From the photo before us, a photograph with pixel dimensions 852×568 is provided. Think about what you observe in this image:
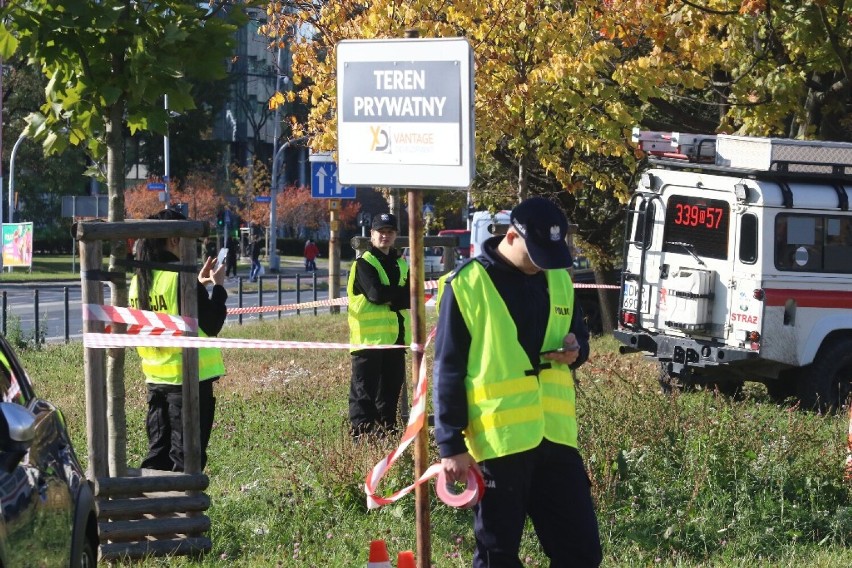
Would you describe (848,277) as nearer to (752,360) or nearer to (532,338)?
(752,360)

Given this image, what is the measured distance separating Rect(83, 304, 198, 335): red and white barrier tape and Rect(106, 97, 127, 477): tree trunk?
6.8 inches

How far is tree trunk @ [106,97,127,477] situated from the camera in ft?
23.2

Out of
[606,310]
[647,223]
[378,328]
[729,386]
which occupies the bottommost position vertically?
[729,386]

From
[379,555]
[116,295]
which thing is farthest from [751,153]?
[379,555]

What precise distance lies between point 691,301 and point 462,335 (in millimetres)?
9248

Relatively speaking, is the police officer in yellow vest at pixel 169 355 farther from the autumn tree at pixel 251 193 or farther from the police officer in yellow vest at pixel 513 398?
the autumn tree at pixel 251 193

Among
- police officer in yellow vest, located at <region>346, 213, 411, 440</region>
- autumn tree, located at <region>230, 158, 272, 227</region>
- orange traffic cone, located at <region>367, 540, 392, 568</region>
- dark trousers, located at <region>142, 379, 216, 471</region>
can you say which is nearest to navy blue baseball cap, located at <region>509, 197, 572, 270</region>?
orange traffic cone, located at <region>367, 540, 392, 568</region>

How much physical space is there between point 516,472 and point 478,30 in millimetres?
11387

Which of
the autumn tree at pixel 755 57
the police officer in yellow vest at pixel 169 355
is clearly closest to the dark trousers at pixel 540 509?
the police officer in yellow vest at pixel 169 355

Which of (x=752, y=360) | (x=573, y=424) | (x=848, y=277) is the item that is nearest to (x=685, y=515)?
(x=573, y=424)

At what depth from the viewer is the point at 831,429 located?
10.1 meters

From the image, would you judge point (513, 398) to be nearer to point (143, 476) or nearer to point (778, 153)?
point (143, 476)

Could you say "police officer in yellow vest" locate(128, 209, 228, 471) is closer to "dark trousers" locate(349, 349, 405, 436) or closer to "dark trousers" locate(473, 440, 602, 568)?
"dark trousers" locate(349, 349, 405, 436)

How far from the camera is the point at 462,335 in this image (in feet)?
16.5
